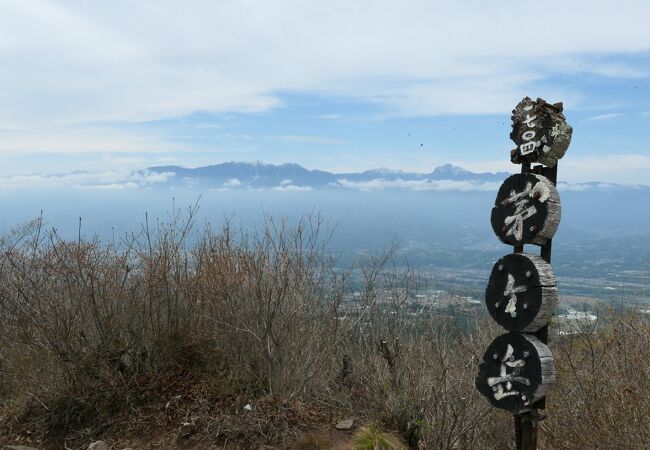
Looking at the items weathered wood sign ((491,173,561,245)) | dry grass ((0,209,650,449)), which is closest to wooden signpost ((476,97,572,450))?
weathered wood sign ((491,173,561,245))

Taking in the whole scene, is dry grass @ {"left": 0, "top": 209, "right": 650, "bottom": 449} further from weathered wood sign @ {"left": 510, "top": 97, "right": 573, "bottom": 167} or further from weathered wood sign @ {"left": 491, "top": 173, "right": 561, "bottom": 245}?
weathered wood sign @ {"left": 510, "top": 97, "right": 573, "bottom": 167}

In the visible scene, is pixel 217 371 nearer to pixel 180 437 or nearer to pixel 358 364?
pixel 180 437

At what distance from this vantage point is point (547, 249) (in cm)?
443

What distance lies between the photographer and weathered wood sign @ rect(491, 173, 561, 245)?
14.1ft

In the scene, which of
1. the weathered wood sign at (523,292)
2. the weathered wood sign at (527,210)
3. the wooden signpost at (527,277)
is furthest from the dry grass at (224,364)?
the weathered wood sign at (527,210)

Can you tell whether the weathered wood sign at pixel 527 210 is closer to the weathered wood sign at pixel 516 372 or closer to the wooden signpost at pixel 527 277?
the wooden signpost at pixel 527 277

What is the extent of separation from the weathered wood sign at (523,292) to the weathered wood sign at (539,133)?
0.86m

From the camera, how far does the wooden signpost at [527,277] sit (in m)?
4.26

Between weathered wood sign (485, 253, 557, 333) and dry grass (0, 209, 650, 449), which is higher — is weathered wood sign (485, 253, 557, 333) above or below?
above

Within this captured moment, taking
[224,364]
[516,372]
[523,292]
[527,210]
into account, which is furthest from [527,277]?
[224,364]

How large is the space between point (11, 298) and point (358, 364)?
490 centimetres

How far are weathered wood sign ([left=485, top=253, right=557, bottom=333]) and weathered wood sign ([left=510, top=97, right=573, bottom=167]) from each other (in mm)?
858

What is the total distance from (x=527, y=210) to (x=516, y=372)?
1.30 metres

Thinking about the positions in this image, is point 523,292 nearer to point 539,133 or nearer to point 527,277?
point 527,277
